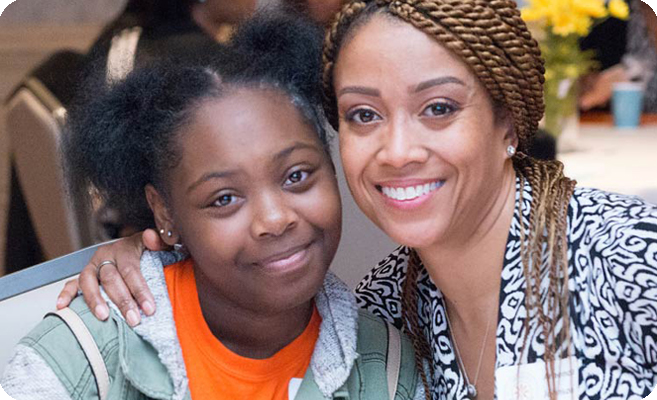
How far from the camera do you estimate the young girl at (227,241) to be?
1.53 metres

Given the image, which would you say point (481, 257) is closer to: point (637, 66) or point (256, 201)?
point (256, 201)

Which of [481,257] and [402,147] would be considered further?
[481,257]

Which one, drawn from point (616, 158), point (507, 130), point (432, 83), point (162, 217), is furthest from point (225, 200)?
point (616, 158)

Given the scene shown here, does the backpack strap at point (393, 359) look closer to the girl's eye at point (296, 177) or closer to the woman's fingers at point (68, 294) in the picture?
the girl's eye at point (296, 177)

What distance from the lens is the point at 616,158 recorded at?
3361mm

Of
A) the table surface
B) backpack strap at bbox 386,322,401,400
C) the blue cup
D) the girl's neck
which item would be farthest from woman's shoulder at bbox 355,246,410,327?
the blue cup

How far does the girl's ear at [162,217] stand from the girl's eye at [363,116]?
1.23 feet

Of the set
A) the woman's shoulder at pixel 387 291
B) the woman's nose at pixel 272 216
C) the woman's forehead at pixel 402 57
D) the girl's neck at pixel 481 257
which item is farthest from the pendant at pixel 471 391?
the woman's forehead at pixel 402 57

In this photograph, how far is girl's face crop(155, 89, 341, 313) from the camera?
5.04ft

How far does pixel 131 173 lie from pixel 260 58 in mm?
314

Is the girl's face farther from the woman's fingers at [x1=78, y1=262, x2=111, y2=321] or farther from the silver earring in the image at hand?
the silver earring

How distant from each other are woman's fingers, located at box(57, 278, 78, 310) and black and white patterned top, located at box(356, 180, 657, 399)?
70cm

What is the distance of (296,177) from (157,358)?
38cm

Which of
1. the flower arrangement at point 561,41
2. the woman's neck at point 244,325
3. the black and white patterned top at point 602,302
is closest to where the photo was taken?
the black and white patterned top at point 602,302
